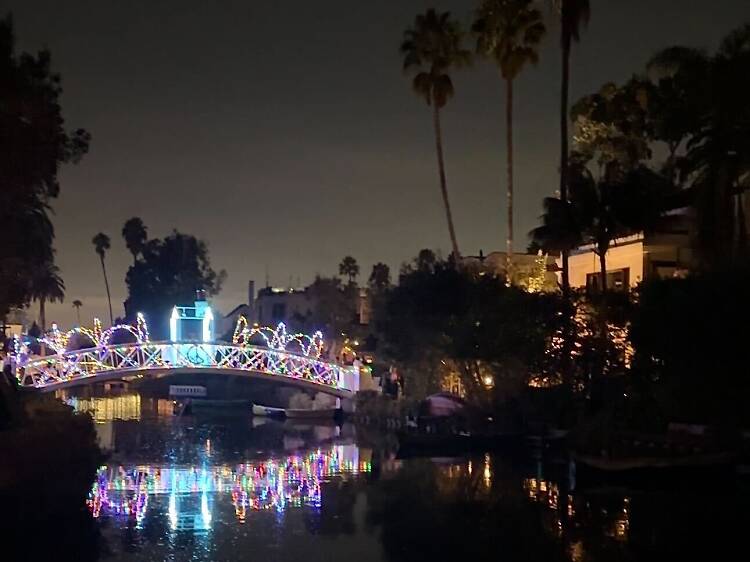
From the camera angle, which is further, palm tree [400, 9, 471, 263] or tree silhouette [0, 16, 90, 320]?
palm tree [400, 9, 471, 263]

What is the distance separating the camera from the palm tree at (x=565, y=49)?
170 feet

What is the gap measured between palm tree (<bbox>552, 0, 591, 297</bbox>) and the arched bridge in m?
23.2

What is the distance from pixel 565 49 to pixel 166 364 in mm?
30963

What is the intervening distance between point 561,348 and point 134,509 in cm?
2383

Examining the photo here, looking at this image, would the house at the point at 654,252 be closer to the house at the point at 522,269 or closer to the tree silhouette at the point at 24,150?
the house at the point at 522,269

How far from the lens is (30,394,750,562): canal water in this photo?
86.0ft

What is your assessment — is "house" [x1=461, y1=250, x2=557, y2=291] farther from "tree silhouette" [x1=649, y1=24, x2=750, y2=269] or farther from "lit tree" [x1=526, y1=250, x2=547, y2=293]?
"tree silhouette" [x1=649, y1=24, x2=750, y2=269]

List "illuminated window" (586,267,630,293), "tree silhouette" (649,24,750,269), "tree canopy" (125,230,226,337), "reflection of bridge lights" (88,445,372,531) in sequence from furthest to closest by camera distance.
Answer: "tree canopy" (125,230,226,337), "illuminated window" (586,267,630,293), "tree silhouette" (649,24,750,269), "reflection of bridge lights" (88,445,372,531)

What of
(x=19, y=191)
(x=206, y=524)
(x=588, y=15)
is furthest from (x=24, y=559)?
(x=588, y=15)

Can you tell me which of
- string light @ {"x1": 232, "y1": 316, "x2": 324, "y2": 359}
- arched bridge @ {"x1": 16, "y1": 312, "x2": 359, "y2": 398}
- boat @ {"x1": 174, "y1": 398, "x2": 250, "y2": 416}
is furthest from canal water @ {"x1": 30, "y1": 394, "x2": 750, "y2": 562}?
boat @ {"x1": 174, "y1": 398, "x2": 250, "y2": 416}

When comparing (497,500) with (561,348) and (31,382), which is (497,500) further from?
(31,382)

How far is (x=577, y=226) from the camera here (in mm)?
50375

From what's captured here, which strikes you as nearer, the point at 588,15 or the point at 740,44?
the point at 740,44

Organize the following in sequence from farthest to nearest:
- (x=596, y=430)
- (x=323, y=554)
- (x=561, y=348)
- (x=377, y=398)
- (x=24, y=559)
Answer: (x=377, y=398) < (x=561, y=348) < (x=596, y=430) < (x=323, y=554) < (x=24, y=559)
